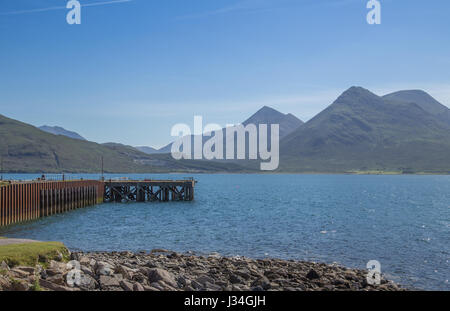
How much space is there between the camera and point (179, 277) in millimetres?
20328

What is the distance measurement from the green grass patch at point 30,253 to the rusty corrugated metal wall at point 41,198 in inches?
997

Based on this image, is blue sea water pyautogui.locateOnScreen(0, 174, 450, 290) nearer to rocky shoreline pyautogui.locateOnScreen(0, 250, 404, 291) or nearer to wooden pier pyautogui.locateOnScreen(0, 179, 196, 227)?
wooden pier pyautogui.locateOnScreen(0, 179, 196, 227)

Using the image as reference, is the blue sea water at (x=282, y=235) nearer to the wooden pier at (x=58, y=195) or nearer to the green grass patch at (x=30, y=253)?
the wooden pier at (x=58, y=195)

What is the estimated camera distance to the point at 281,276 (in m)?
23.1

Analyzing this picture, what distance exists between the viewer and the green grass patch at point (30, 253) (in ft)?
62.3

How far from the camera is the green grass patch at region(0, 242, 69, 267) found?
62.3 feet

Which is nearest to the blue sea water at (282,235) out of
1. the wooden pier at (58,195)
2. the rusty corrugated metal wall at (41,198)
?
the rusty corrugated metal wall at (41,198)

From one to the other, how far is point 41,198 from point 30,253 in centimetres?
3955

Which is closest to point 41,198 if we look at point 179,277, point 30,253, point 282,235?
point 282,235
